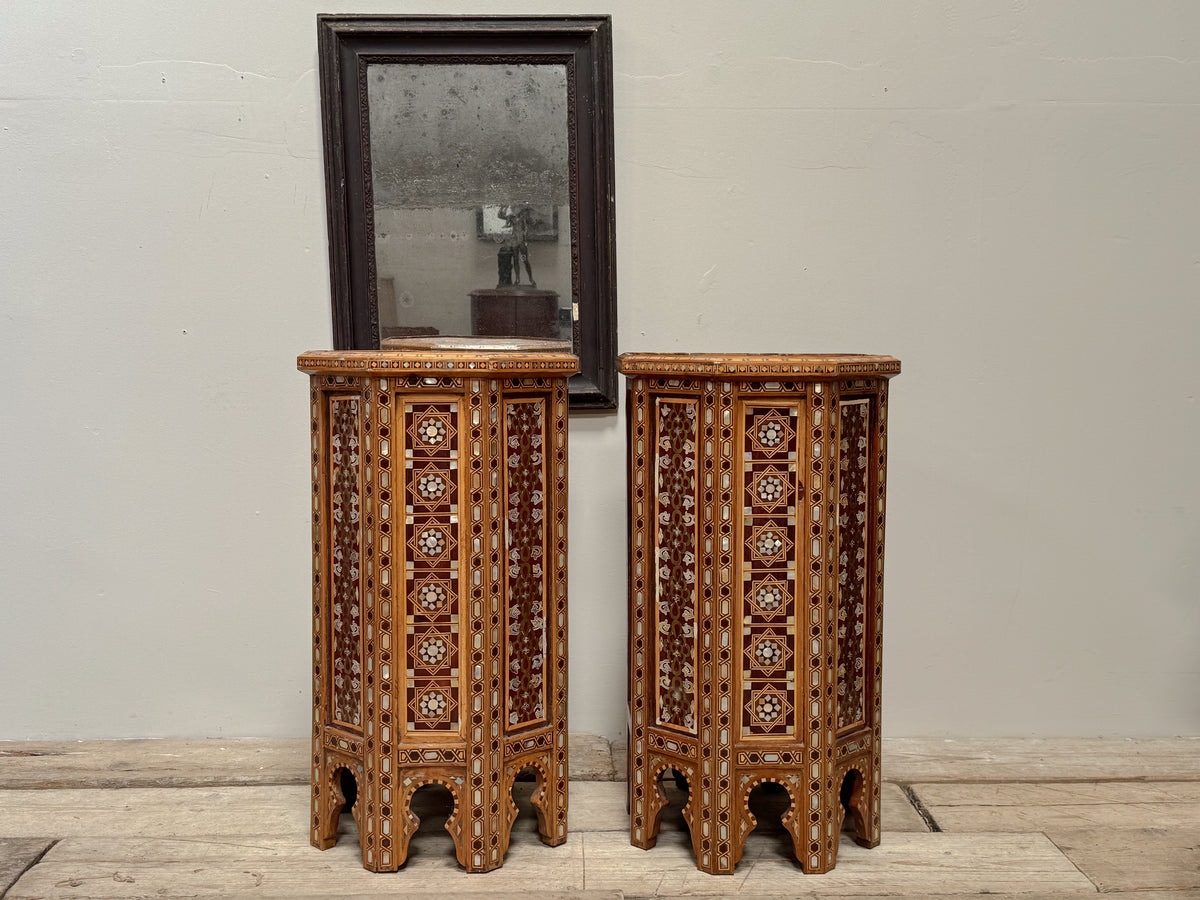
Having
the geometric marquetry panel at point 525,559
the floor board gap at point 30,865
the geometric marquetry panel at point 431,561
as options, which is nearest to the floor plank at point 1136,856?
the geometric marquetry panel at point 525,559

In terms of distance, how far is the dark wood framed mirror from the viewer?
2.71 metres

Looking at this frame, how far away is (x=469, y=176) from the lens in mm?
2734

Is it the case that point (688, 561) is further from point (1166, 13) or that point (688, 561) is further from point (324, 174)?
point (1166, 13)

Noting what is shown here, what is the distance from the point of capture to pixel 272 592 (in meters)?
2.93

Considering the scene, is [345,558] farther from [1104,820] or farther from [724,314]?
[1104,820]

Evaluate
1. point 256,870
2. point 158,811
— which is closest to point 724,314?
point 256,870

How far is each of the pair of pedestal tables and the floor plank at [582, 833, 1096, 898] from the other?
0.18 ft

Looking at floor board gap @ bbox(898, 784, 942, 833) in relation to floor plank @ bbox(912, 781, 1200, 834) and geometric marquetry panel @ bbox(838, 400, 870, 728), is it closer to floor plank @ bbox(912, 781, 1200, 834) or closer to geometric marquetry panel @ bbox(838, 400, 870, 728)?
floor plank @ bbox(912, 781, 1200, 834)

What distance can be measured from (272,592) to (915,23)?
230 centimetres

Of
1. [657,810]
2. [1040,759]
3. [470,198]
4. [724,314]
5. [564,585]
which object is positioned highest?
[470,198]

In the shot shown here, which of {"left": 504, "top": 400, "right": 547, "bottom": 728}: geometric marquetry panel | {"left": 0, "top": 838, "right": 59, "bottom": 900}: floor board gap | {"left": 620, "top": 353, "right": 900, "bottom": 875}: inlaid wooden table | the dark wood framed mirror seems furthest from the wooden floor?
the dark wood framed mirror

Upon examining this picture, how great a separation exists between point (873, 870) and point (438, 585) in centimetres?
107

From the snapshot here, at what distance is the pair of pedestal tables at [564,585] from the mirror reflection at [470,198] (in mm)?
498

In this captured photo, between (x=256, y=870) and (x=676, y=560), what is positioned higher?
(x=676, y=560)
